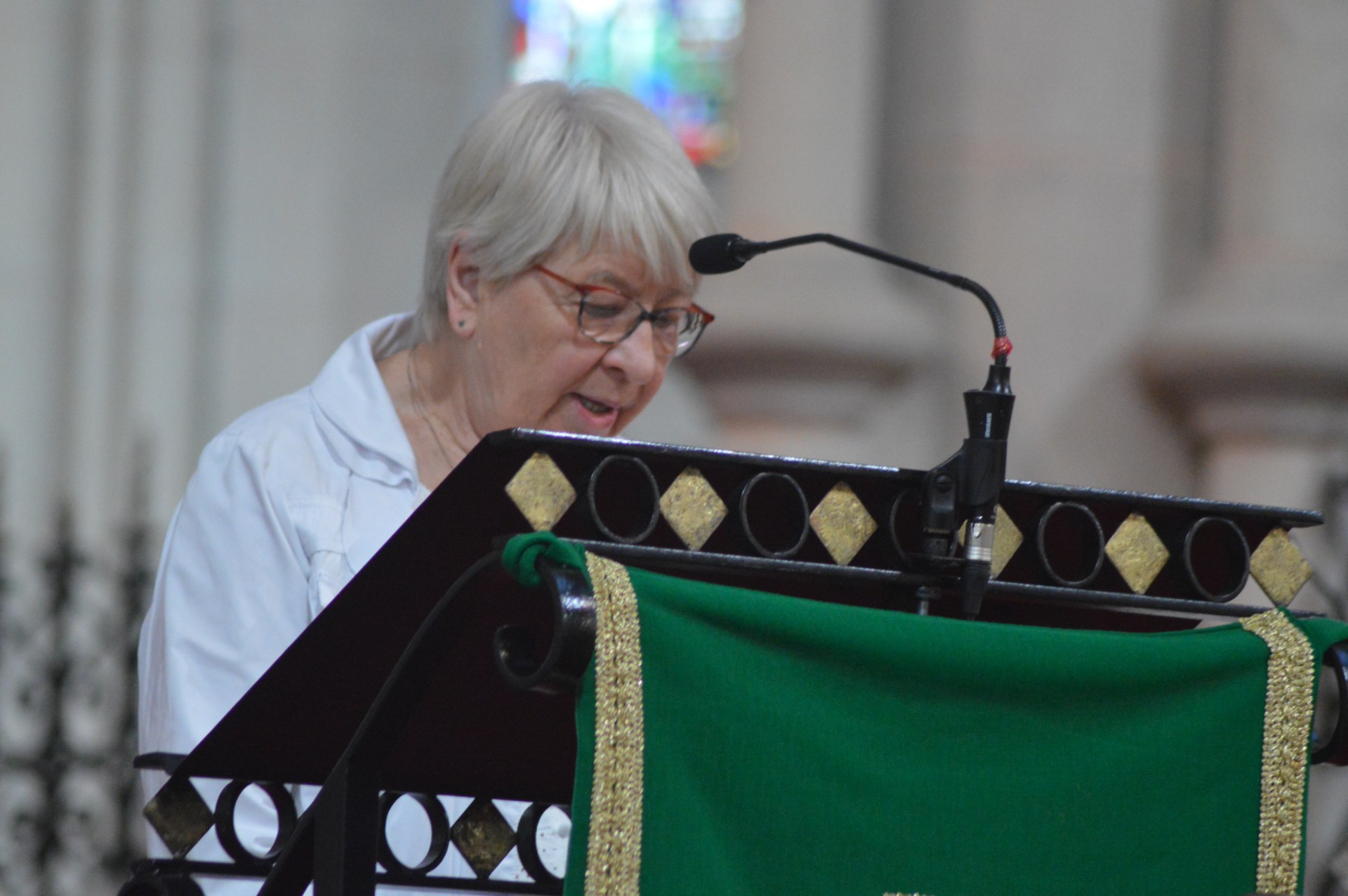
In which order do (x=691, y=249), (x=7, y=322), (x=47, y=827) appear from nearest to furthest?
(x=691, y=249) → (x=47, y=827) → (x=7, y=322)

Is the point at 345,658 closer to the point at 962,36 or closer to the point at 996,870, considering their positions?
the point at 996,870

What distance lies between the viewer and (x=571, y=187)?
249cm

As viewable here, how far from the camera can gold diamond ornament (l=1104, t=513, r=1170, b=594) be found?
171 centimetres

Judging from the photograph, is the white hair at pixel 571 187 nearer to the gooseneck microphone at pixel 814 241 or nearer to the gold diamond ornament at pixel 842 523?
the gooseneck microphone at pixel 814 241

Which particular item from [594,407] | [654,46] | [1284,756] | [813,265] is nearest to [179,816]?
[594,407]

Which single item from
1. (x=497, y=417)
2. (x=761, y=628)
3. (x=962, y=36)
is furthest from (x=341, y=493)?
(x=962, y=36)

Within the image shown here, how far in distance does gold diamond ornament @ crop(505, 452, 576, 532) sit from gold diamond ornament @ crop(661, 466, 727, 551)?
10 centimetres

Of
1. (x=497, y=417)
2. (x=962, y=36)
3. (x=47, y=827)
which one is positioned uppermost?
(x=962, y=36)

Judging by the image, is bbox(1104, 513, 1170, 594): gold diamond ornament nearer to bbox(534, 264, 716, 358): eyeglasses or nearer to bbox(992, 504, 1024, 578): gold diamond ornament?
bbox(992, 504, 1024, 578): gold diamond ornament

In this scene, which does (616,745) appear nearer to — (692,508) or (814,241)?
(692,508)

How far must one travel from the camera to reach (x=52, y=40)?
6766 mm

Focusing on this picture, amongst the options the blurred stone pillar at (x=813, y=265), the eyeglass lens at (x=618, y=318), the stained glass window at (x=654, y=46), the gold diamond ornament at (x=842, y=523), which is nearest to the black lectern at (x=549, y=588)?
the gold diamond ornament at (x=842, y=523)

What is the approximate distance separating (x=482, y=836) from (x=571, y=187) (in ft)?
3.11

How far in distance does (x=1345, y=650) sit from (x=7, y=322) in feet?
19.4
